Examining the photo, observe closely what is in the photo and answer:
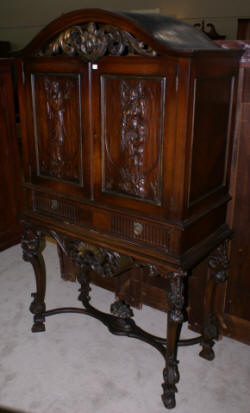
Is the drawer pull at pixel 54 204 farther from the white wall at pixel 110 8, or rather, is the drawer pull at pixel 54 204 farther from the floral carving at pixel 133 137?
the white wall at pixel 110 8

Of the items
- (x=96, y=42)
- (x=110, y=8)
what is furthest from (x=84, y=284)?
(x=110, y=8)

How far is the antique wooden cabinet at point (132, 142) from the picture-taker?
1.60 meters

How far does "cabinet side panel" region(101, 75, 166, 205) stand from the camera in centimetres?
164

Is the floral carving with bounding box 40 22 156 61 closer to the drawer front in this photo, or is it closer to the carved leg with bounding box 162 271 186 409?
the drawer front

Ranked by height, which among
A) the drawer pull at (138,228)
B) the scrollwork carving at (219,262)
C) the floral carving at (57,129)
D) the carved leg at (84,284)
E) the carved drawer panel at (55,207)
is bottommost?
the carved leg at (84,284)

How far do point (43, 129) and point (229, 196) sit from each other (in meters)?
1.05

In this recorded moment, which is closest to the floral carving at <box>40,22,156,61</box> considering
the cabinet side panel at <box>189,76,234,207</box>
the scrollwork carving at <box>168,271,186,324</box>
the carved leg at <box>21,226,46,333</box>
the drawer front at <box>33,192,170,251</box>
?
the cabinet side panel at <box>189,76,234,207</box>

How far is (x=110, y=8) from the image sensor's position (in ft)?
27.0

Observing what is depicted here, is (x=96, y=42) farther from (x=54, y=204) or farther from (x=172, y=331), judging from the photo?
(x=172, y=331)

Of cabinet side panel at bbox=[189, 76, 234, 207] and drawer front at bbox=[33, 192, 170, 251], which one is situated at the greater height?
cabinet side panel at bbox=[189, 76, 234, 207]

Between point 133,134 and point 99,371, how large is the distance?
1.39 metres

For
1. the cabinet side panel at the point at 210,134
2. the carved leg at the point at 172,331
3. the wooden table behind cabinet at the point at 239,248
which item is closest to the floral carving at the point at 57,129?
the cabinet side panel at the point at 210,134

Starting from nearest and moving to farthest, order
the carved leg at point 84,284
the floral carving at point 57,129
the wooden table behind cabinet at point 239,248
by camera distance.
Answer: the floral carving at point 57,129
the wooden table behind cabinet at point 239,248
the carved leg at point 84,284

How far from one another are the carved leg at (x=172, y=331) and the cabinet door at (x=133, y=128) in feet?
1.16
